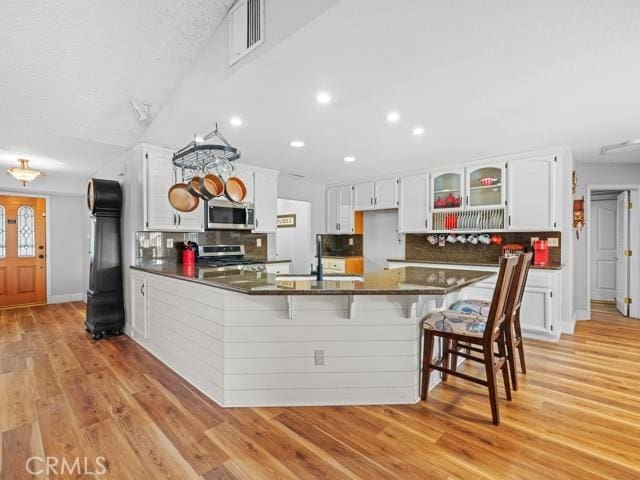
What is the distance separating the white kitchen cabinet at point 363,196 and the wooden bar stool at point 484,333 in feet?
10.9

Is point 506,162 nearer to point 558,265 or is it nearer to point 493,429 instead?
point 558,265

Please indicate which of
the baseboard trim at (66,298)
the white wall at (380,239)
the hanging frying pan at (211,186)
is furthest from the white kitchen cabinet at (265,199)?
the baseboard trim at (66,298)

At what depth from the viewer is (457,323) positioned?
2180 mm

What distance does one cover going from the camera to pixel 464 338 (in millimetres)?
2088

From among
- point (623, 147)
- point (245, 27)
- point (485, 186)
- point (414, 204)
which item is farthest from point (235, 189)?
point (623, 147)

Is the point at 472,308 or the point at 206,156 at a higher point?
the point at 206,156

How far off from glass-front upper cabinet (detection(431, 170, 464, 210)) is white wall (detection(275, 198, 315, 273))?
93.2 inches

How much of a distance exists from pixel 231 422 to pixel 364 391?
0.91 m

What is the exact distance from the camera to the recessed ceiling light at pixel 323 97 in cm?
233

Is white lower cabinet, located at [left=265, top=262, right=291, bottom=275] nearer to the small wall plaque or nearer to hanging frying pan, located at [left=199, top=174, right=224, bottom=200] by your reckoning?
the small wall plaque

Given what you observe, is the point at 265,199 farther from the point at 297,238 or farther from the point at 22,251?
the point at 22,251

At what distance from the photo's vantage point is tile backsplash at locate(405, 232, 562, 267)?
4008 millimetres

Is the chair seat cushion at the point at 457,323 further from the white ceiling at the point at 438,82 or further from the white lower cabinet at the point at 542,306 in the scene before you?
the white ceiling at the point at 438,82

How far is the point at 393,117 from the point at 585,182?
12.1 ft
